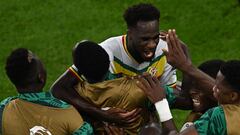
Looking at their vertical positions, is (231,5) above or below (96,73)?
below

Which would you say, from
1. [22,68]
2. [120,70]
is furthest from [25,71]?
[120,70]

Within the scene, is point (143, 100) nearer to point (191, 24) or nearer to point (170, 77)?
point (170, 77)

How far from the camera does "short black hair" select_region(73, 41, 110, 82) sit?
6195mm

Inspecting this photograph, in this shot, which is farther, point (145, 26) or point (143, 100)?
point (145, 26)

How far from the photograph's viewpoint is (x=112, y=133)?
6293 millimetres

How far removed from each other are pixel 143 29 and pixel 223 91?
4.43 feet

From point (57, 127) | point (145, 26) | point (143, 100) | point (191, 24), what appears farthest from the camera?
point (191, 24)

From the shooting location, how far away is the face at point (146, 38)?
6766 millimetres

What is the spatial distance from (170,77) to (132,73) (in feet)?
1.12

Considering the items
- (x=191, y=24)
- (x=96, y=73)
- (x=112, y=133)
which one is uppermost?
(x=96, y=73)

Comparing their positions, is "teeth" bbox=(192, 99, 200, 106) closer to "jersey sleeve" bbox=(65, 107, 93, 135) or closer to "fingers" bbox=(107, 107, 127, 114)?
"fingers" bbox=(107, 107, 127, 114)

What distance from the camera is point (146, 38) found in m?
6.80

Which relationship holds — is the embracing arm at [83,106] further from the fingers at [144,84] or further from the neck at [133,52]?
the neck at [133,52]

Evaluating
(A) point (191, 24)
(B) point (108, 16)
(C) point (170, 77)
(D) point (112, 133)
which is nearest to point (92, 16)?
(B) point (108, 16)
